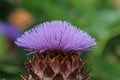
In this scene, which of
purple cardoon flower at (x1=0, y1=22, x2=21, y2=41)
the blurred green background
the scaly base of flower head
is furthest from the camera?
purple cardoon flower at (x1=0, y1=22, x2=21, y2=41)

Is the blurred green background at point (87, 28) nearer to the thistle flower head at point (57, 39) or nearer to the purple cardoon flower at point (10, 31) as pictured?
the purple cardoon flower at point (10, 31)

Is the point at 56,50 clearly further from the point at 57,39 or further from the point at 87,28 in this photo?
the point at 87,28

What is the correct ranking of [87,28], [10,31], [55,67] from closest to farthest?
[55,67]
[87,28]
[10,31]

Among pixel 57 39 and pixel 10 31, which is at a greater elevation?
pixel 10 31

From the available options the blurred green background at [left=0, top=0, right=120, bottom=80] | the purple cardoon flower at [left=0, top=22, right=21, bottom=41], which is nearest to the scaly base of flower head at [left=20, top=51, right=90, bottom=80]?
the blurred green background at [left=0, top=0, right=120, bottom=80]

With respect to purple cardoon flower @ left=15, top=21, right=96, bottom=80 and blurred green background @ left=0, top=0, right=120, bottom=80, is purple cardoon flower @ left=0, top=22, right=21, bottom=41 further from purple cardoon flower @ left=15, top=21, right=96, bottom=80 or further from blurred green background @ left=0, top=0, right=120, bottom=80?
purple cardoon flower @ left=15, top=21, right=96, bottom=80

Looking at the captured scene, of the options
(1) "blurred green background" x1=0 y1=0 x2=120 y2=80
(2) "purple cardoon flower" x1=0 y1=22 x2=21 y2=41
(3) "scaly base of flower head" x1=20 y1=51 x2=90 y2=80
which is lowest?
(3) "scaly base of flower head" x1=20 y1=51 x2=90 y2=80

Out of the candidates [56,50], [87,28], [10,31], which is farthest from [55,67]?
[10,31]
